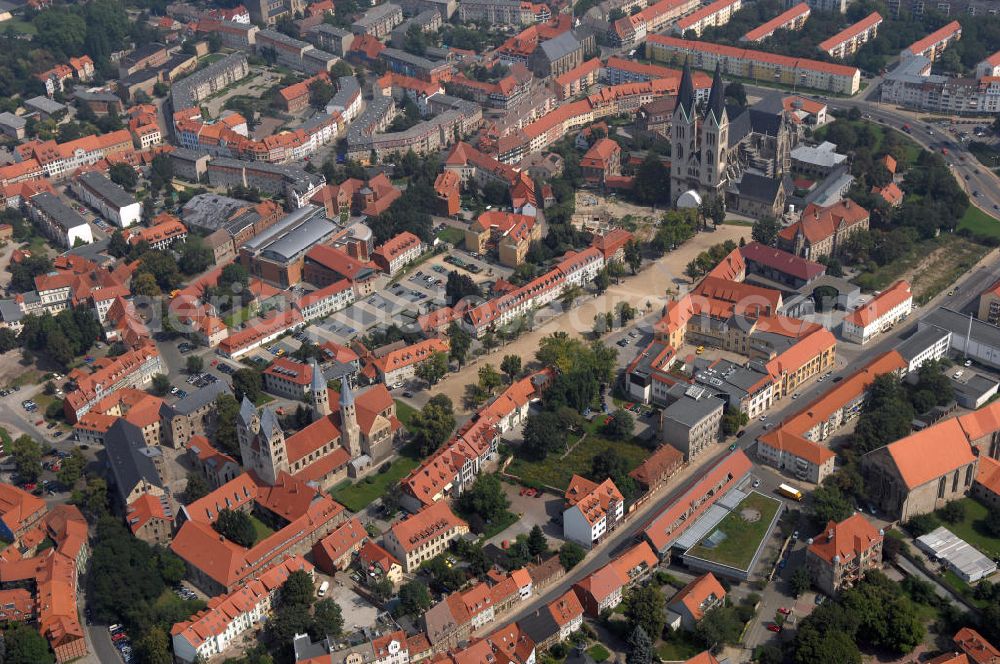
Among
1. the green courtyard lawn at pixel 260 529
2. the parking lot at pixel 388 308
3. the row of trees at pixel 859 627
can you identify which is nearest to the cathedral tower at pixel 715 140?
the parking lot at pixel 388 308

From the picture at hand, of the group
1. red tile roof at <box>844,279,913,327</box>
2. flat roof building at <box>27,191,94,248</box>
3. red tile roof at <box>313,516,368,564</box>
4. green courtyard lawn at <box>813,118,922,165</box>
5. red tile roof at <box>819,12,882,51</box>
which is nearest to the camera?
red tile roof at <box>313,516,368,564</box>

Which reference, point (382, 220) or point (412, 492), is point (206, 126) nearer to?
point (382, 220)

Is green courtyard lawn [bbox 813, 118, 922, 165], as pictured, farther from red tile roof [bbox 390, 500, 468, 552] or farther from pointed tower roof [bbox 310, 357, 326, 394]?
red tile roof [bbox 390, 500, 468, 552]

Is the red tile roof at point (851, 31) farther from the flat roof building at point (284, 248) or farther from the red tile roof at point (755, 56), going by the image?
the flat roof building at point (284, 248)

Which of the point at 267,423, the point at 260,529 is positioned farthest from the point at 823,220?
the point at 260,529

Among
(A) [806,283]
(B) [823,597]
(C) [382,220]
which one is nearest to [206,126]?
(C) [382,220]

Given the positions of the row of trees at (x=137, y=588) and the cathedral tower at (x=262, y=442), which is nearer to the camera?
the row of trees at (x=137, y=588)

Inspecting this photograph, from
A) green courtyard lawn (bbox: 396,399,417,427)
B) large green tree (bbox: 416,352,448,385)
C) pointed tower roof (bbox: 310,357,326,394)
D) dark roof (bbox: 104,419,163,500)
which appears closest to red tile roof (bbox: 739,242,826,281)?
large green tree (bbox: 416,352,448,385)
